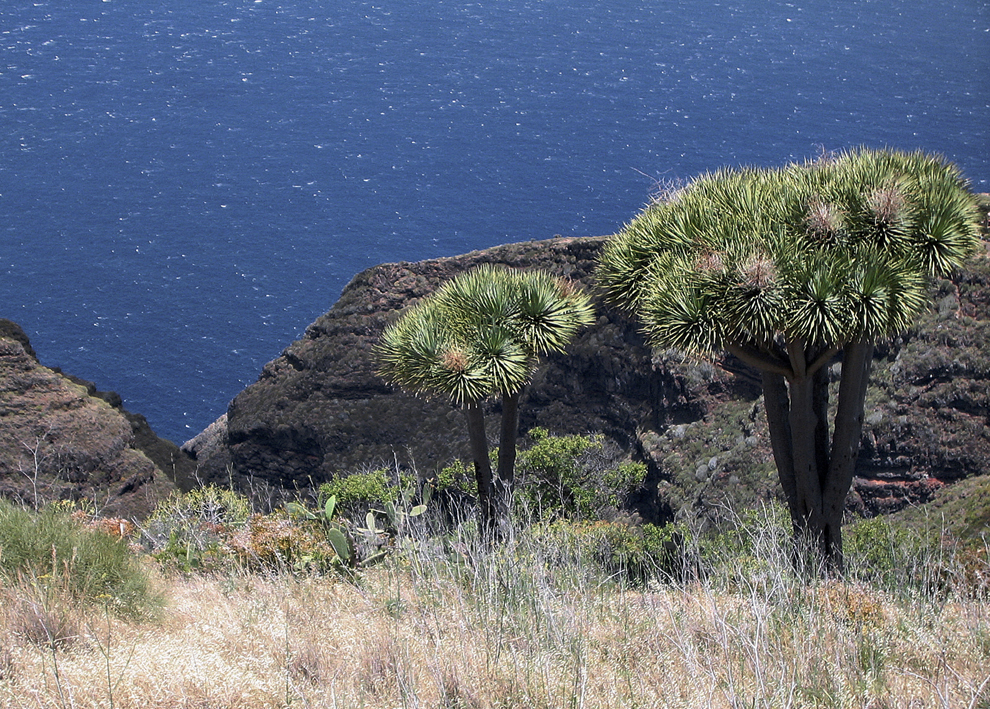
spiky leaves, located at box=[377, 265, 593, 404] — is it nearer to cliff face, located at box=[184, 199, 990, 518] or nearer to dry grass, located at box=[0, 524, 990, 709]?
dry grass, located at box=[0, 524, 990, 709]

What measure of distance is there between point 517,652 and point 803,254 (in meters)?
6.14

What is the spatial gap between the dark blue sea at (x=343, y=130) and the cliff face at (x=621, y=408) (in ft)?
53.1

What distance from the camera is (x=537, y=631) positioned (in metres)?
6.23

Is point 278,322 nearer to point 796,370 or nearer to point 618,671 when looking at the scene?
point 796,370

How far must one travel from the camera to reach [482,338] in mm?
13695

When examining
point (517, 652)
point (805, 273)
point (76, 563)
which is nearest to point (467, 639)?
point (517, 652)

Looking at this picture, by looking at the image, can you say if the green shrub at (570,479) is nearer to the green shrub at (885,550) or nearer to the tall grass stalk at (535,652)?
the green shrub at (885,550)

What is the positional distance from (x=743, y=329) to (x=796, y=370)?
1.35 meters

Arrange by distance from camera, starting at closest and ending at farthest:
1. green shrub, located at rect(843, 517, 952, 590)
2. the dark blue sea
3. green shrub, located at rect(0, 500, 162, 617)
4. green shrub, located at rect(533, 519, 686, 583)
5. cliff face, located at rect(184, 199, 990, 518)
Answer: green shrub, located at rect(0, 500, 162, 617) < green shrub, located at rect(843, 517, 952, 590) < green shrub, located at rect(533, 519, 686, 583) < cliff face, located at rect(184, 199, 990, 518) < the dark blue sea

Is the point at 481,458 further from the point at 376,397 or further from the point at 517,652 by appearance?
the point at 376,397

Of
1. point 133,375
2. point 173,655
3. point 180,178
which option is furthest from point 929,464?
point 180,178

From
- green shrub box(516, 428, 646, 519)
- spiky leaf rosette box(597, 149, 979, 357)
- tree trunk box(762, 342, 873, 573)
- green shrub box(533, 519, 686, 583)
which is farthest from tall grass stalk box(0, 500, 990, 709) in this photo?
green shrub box(516, 428, 646, 519)

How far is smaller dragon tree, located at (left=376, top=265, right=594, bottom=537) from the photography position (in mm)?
13344

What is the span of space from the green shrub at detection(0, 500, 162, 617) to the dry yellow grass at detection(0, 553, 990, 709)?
0.29m
